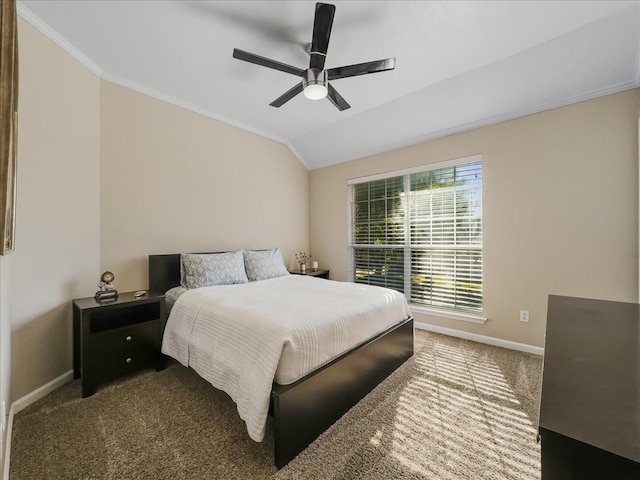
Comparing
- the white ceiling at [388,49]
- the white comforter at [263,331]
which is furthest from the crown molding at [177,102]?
the white comforter at [263,331]

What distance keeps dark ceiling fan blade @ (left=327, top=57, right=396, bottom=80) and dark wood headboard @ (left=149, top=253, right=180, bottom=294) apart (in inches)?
96.0

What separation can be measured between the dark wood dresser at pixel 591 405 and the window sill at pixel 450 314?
2061 mm

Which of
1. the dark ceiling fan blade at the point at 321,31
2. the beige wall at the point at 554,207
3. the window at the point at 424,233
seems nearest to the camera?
the dark ceiling fan blade at the point at 321,31

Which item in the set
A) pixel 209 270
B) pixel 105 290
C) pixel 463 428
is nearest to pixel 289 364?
pixel 463 428

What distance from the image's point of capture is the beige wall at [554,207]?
2.38 m

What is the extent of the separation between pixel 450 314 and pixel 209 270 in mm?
2873

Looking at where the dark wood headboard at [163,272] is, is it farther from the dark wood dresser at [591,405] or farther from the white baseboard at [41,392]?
the dark wood dresser at [591,405]

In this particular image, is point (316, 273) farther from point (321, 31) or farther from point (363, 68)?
point (321, 31)

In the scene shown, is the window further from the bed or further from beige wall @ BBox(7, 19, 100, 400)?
beige wall @ BBox(7, 19, 100, 400)

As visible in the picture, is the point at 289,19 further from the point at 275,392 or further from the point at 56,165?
the point at 275,392

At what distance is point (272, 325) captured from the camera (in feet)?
5.35

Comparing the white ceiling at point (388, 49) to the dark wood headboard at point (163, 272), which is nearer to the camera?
the white ceiling at point (388, 49)

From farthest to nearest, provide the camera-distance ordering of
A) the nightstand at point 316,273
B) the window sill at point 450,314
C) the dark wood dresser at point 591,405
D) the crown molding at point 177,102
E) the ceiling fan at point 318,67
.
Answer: the nightstand at point 316,273
the window sill at point 450,314
the crown molding at point 177,102
the ceiling fan at point 318,67
the dark wood dresser at point 591,405

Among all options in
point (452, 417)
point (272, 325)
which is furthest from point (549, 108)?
point (272, 325)
